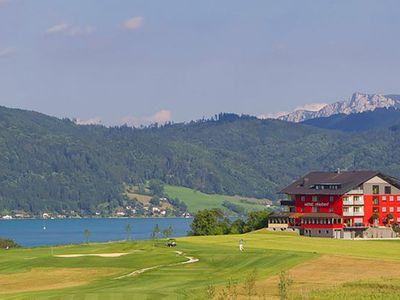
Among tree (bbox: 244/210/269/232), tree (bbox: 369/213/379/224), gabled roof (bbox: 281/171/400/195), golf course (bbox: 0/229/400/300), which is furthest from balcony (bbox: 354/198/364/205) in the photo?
golf course (bbox: 0/229/400/300)

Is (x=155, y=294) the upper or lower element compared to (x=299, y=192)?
lower

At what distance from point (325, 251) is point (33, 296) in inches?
1881

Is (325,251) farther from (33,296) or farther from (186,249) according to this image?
(33,296)

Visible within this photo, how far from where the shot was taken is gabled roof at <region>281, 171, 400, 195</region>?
17312 centimetres

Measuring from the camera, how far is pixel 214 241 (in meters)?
147

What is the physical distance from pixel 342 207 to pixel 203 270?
68130 millimetres

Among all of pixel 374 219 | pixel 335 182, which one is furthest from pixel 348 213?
pixel 335 182

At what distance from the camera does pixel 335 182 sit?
175750mm

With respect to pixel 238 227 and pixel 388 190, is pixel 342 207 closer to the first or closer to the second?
pixel 388 190

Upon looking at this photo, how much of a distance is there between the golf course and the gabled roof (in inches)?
1057

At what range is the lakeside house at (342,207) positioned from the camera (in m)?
170

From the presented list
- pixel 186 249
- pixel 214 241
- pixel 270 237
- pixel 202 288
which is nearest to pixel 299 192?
pixel 270 237

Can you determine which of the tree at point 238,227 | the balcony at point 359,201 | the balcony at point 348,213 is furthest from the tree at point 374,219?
the tree at point 238,227

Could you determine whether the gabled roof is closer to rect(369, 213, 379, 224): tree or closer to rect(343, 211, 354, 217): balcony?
rect(343, 211, 354, 217): balcony
